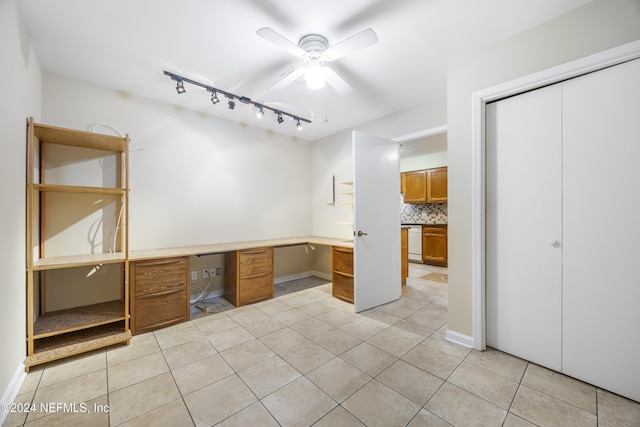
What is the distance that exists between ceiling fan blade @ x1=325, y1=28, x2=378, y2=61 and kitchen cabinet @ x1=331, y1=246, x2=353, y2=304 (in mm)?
2198

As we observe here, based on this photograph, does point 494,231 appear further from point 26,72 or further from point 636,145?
point 26,72

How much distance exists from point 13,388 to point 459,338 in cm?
328

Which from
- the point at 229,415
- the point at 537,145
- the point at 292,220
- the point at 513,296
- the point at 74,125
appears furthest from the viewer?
the point at 292,220

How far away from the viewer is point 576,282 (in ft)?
5.89

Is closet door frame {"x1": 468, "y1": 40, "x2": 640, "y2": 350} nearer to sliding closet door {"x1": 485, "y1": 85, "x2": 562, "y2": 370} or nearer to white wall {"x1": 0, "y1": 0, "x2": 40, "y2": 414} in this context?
sliding closet door {"x1": 485, "y1": 85, "x2": 562, "y2": 370}

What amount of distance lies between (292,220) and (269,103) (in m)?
2.04

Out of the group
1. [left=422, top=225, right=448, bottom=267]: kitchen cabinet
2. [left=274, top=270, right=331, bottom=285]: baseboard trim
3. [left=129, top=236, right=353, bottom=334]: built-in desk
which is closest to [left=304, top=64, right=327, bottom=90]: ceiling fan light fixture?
[left=129, top=236, right=353, bottom=334]: built-in desk

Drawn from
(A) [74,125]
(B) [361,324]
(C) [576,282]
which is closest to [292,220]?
(B) [361,324]

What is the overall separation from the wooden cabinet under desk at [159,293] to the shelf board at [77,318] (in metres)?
0.19

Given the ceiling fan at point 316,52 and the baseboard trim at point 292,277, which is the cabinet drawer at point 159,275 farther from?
the ceiling fan at point 316,52

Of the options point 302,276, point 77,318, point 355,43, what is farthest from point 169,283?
point 355,43

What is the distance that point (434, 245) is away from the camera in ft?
18.6

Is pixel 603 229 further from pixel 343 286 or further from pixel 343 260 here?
pixel 343 286

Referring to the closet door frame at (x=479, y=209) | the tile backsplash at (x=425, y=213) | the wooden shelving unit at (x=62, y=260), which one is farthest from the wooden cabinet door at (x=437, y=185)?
the wooden shelving unit at (x=62, y=260)
